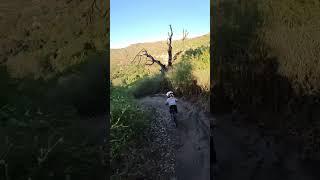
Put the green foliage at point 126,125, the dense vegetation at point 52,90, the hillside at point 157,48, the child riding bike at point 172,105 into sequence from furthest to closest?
the hillside at point 157,48
the child riding bike at point 172,105
the green foliage at point 126,125
the dense vegetation at point 52,90

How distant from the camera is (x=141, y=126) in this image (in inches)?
170

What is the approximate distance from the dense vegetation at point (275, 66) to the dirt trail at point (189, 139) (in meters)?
1.10

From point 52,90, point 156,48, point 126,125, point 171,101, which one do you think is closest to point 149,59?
point 156,48

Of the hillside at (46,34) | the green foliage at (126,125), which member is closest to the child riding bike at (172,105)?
the green foliage at (126,125)

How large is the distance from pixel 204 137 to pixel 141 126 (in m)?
0.65

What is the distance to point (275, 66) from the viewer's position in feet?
10.2

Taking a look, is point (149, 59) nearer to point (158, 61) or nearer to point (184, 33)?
point (158, 61)

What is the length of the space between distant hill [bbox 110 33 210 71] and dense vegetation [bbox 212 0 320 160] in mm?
1720

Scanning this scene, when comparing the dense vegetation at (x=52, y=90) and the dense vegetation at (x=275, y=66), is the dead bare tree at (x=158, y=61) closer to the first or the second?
the dense vegetation at (x=275, y=66)

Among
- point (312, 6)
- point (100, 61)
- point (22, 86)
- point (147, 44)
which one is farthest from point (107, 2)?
point (147, 44)

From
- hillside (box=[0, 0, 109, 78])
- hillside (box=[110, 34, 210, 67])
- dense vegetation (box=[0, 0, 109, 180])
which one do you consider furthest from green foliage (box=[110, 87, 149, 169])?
hillside (box=[0, 0, 109, 78])

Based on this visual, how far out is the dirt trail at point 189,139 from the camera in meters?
4.18

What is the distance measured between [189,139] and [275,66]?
1.47 metres

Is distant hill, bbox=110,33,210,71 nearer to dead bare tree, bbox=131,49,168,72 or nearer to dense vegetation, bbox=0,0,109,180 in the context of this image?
dead bare tree, bbox=131,49,168,72
